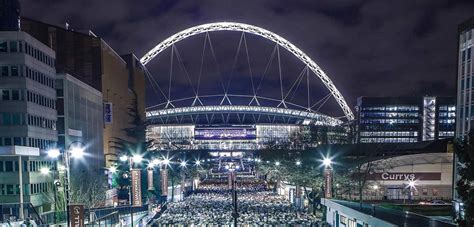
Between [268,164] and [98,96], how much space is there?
33.8m

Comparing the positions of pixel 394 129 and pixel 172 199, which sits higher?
pixel 394 129

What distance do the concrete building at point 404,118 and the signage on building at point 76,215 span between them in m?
126

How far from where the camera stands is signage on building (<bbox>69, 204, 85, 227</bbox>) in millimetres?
A: 17781

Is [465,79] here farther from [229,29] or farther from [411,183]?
[229,29]

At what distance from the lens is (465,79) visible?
3834 cm

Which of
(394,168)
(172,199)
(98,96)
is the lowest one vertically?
(172,199)

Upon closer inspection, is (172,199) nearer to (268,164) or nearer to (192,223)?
(192,223)

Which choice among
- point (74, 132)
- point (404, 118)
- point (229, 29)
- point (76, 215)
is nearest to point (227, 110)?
point (229, 29)

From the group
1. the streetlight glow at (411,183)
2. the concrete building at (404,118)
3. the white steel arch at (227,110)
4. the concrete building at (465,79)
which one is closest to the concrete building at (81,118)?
the streetlight glow at (411,183)

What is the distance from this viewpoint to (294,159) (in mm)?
54062

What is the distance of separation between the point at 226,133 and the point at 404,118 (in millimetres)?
67591

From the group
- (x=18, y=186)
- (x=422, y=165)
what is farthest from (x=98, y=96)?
(x=422, y=165)

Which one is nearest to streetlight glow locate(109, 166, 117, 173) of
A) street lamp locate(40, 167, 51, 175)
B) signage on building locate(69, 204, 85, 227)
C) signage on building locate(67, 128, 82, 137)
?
→ signage on building locate(67, 128, 82, 137)

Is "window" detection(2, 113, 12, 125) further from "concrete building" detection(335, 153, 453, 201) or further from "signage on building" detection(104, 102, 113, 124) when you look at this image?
"concrete building" detection(335, 153, 453, 201)
